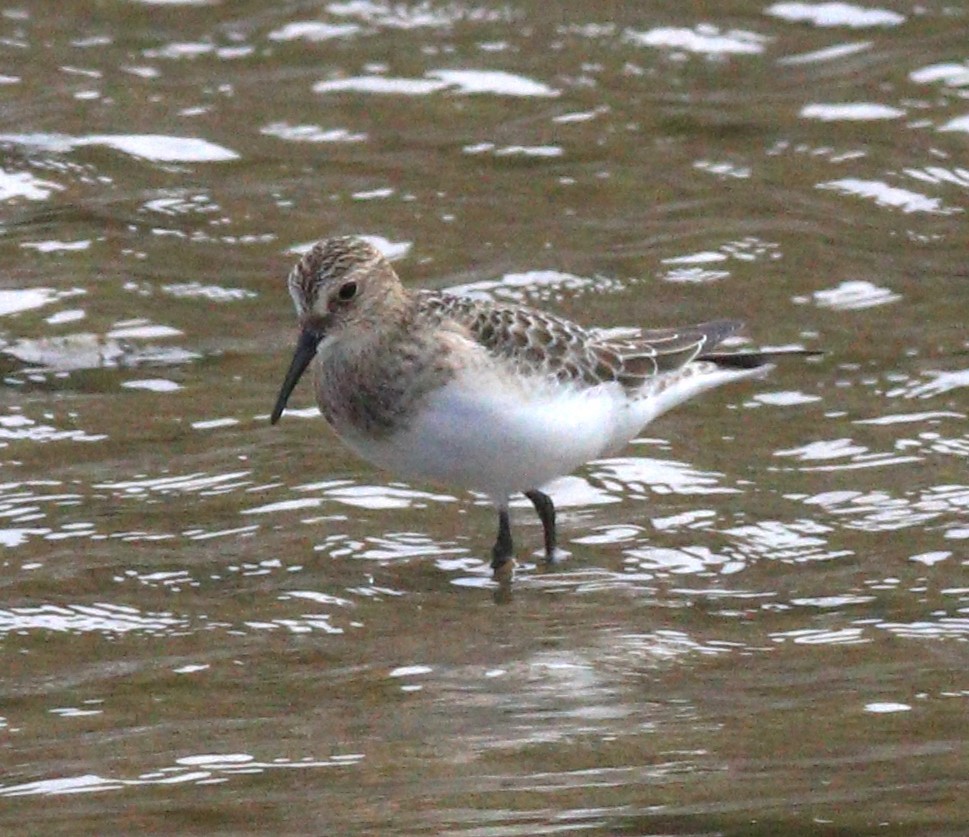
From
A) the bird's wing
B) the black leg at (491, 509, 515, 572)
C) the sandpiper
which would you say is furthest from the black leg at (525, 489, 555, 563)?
the bird's wing

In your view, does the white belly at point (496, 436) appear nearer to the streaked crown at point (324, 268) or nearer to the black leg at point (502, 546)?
the black leg at point (502, 546)

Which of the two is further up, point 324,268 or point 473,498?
point 324,268

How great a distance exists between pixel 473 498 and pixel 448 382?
1.40m

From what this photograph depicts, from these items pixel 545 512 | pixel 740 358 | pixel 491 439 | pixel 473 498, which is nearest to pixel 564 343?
pixel 545 512

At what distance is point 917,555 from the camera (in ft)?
24.4

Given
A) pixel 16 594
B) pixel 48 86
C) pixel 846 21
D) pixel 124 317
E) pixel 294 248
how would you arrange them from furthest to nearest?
pixel 846 21 → pixel 48 86 → pixel 294 248 → pixel 124 317 → pixel 16 594

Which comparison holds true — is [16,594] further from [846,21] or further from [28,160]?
[846,21]

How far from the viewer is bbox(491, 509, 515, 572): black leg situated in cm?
759

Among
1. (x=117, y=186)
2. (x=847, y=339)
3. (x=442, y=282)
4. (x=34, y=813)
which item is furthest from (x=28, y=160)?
(x=34, y=813)

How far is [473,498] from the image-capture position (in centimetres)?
854

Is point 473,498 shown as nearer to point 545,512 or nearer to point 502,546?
point 545,512

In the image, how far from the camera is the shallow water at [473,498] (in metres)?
5.35

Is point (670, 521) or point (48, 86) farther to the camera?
point (48, 86)

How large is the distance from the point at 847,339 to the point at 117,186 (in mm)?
3867
